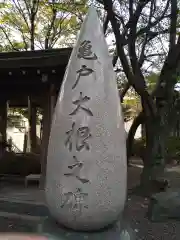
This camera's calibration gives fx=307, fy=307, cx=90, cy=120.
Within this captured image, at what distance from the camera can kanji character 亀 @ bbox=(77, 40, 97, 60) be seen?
13.5ft

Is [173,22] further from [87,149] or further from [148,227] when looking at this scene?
[87,149]

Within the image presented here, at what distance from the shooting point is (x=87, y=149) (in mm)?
3811

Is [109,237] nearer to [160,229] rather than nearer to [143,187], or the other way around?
[160,229]

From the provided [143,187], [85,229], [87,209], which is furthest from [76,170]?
[143,187]

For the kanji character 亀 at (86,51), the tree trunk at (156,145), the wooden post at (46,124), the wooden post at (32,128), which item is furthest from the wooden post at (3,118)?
the kanji character 亀 at (86,51)

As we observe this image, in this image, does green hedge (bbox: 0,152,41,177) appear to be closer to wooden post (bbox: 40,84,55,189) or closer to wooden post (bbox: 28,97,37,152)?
wooden post (bbox: 40,84,55,189)

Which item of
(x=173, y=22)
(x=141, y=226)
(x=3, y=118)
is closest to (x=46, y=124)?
(x=3, y=118)

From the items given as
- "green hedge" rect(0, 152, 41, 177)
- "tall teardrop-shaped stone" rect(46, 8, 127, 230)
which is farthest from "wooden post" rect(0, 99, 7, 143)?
"tall teardrop-shaped stone" rect(46, 8, 127, 230)

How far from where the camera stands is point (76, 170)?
378 centimetres

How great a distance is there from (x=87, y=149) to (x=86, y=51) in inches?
52.5

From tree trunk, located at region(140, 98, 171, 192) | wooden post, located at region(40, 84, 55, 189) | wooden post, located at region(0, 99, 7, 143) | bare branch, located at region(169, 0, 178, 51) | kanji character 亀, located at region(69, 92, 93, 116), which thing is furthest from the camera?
wooden post, located at region(0, 99, 7, 143)

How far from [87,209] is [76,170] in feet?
1.62

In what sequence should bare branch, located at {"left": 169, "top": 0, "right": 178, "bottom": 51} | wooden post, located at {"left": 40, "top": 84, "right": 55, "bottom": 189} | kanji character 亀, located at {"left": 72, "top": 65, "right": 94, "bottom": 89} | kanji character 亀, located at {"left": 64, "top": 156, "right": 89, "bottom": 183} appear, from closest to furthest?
kanji character 亀, located at {"left": 64, "top": 156, "right": 89, "bottom": 183}
kanji character 亀, located at {"left": 72, "top": 65, "right": 94, "bottom": 89}
bare branch, located at {"left": 169, "top": 0, "right": 178, "bottom": 51}
wooden post, located at {"left": 40, "top": 84, "right": 55, "bottom": 189}

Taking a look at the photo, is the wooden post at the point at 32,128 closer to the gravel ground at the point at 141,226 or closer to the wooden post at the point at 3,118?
the wooden post at the point at 3,118
